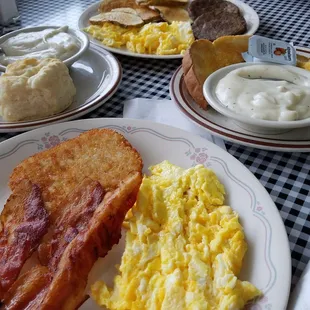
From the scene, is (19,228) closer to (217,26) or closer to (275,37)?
(217,26)

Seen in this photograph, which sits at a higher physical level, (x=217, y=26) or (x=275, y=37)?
(x=217, y=26)

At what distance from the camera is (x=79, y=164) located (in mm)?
1700

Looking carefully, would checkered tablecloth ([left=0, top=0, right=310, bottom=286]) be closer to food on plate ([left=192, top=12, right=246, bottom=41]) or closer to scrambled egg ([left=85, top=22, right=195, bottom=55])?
scrambled egg ([left=85, top=22, right=195, bottom=55])

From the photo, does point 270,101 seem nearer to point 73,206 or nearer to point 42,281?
point 73,206

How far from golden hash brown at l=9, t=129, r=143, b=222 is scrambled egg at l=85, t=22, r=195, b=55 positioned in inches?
38.0

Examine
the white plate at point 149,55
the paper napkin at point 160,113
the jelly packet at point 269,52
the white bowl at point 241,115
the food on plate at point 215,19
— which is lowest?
the paper napkin at point 160,113

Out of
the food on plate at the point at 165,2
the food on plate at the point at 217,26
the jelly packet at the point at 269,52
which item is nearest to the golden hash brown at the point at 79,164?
the jelly packet at the point at 269,52

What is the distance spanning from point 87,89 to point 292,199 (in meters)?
1.26

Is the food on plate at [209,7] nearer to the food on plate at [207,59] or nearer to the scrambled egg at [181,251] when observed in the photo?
the food on plate at [207,59]

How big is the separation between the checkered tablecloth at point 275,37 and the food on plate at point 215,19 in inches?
9.8

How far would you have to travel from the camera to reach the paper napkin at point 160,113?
200 centimetres

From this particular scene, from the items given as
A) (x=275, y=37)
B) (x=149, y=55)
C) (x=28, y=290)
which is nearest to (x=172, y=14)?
(x=149, y=55)

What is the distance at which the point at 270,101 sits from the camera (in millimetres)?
1806

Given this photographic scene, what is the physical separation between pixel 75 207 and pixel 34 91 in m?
0.75
